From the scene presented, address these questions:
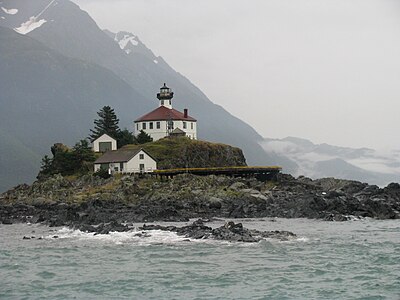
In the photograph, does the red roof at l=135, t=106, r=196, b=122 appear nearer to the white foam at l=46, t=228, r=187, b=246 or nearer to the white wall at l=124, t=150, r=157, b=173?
the white wall at l=124, t=150, r=157, b=173

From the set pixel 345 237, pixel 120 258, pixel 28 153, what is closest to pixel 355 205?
A: pixel 345 237

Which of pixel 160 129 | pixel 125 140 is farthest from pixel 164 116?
pixel 125 140

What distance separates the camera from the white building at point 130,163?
277 feet

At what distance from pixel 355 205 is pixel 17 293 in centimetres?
3814

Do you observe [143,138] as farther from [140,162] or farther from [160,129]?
[140,162]

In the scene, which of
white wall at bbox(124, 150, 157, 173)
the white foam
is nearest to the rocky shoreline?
the white foam

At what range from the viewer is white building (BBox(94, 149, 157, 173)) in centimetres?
8444

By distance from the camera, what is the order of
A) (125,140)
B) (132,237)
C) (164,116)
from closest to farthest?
(132,237) < (125,140) < (164,116)

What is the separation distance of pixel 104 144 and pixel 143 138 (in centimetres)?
606

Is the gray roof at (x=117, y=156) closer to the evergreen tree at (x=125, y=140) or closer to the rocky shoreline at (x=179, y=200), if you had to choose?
the rocky shoreline at (x=179, y=200)

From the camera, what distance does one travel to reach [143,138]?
322ft

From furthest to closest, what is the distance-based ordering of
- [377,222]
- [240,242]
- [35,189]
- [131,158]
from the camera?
[131,158]
[35,189]
[377,222]
[240,242]

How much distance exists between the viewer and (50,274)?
3020 centimetres

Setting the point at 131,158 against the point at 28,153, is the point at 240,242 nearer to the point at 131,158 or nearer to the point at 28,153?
the point at 131,158
